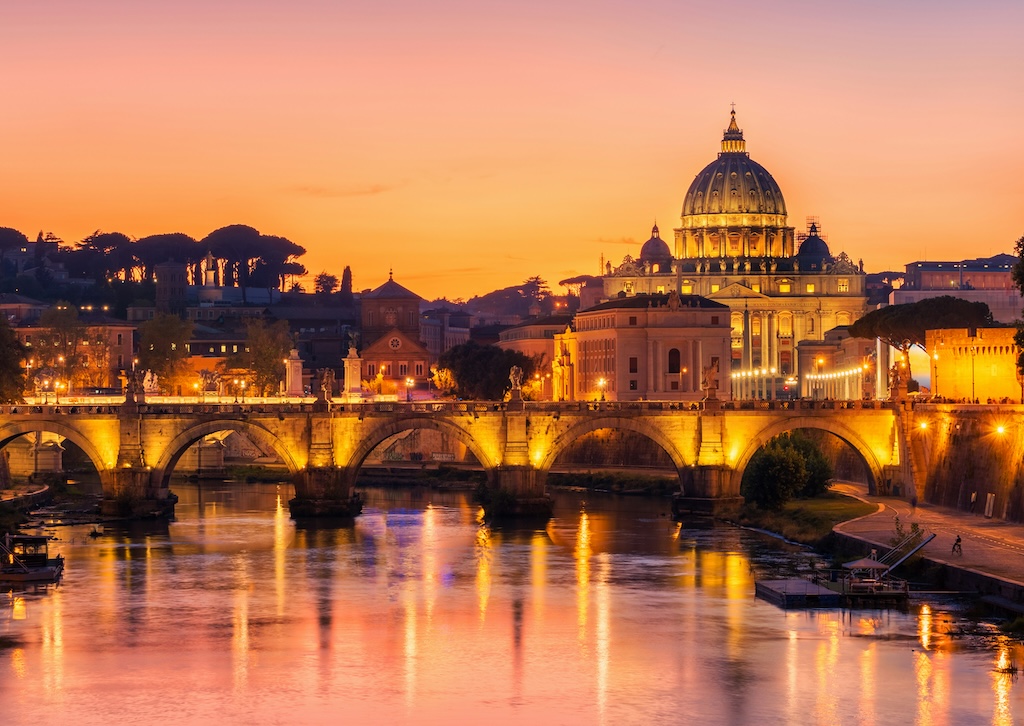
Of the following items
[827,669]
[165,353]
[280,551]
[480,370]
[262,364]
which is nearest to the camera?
[827,669]

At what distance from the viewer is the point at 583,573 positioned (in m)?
68.0

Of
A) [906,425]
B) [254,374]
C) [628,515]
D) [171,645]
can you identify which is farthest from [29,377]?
[171,645]

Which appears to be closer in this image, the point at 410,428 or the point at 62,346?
the point at 410,428

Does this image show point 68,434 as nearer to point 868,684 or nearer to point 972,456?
point 972,456

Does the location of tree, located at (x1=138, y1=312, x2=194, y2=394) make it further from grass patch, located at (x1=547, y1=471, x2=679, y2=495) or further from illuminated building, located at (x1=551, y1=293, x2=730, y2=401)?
grass patch, located at (x1=547, y1=471, x2=679, y2=495)

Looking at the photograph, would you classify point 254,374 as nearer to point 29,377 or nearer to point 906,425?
point 29,377

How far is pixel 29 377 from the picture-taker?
408 feet

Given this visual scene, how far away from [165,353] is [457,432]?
215 feet

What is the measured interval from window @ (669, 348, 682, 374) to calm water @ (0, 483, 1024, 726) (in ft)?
235

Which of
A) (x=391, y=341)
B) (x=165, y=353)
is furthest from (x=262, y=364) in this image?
(x=391, y=341)

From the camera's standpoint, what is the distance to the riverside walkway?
188ft

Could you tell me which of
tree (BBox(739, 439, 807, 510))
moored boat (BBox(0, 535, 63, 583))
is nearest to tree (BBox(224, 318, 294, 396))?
tree (BBox(739, 439, 807, 510))

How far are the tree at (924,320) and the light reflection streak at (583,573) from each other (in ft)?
92.3

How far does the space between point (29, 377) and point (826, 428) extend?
5731cm
